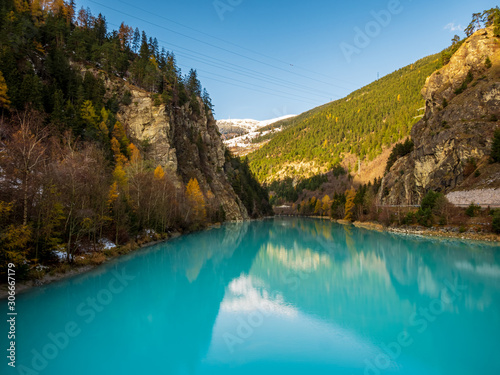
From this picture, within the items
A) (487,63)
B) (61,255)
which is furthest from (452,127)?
(61,255)

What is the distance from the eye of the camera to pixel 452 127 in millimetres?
45625

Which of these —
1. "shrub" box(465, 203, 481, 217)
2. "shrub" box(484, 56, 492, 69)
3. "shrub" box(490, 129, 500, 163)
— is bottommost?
"shrub" box(465, 203, 481, 217)

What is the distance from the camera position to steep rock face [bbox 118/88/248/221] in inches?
1993

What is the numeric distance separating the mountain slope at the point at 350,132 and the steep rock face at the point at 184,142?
73.5 metres

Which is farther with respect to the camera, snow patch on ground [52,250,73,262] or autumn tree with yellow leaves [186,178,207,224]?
autumn tree with yellow leaves [186,178,207,224]

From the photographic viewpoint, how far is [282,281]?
719 inches

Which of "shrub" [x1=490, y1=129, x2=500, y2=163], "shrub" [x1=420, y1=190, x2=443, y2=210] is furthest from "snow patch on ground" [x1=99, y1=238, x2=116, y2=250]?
"shrub" [x1=490, y1=129, x2=500, y2=163]

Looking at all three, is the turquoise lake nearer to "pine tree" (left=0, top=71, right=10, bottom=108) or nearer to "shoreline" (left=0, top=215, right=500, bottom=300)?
"shoreline" (left=0, top=215, right=500, bottom=300)

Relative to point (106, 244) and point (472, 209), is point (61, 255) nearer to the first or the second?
point (106, 244)

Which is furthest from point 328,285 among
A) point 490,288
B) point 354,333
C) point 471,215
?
point 471,215

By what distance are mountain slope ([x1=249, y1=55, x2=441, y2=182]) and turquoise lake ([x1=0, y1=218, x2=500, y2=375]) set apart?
104 metres

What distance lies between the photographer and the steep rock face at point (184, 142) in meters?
50.6

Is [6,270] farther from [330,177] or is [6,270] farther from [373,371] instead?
[330,177]

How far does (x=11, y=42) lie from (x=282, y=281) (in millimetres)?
47456
